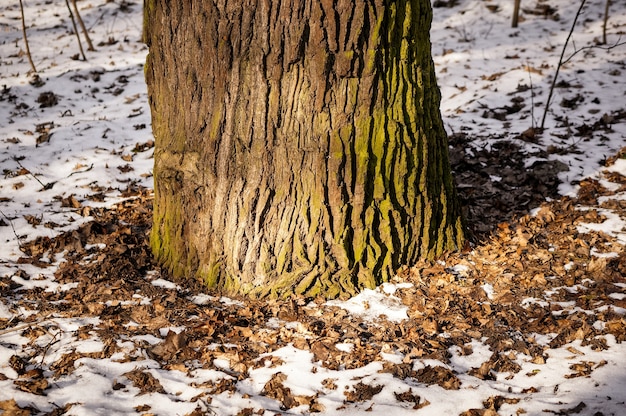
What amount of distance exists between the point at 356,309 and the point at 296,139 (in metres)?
1.14

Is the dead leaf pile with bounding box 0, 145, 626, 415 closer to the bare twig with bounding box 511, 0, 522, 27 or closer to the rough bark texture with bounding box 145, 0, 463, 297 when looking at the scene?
the rough bark texture with bounding box 145, 0, 463, 297

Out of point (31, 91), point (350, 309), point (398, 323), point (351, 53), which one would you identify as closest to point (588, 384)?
point (398, 323)

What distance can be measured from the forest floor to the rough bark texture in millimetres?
266

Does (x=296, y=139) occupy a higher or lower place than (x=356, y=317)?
higher

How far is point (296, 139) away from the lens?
293 centimetres

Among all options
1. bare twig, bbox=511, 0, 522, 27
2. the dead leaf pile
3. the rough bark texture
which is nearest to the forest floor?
the dead leaf pile

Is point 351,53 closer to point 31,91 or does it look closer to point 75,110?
point 75,110

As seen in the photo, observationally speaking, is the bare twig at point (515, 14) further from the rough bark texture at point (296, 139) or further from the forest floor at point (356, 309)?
the rough bark texture at point (296, 139)

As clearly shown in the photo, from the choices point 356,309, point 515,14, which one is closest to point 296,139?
point 356,309

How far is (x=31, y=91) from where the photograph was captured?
7.61 meters

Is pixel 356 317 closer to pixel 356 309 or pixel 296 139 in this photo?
pixel 356 309

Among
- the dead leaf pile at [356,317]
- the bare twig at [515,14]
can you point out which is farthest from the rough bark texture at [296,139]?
the bare twig at [515,14]

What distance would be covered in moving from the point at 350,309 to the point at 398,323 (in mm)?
319

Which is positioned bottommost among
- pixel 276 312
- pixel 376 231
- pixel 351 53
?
pixel 276 312
